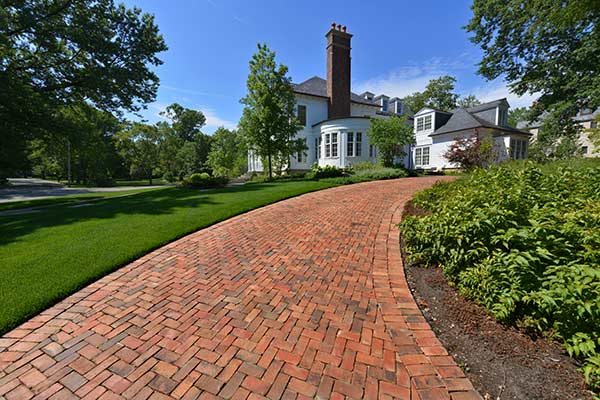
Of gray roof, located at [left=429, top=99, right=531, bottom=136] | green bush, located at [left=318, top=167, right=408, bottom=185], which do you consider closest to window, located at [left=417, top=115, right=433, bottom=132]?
gray roof, located at [left=429, top=99, right=531, bottom=136]

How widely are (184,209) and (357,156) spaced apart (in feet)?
52.9

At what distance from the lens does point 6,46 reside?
394 inches

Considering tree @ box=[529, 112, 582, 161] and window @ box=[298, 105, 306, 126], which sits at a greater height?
window @ box=[298, 105, 306, 126]

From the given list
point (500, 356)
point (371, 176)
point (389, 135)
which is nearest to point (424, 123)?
point (389, 135)

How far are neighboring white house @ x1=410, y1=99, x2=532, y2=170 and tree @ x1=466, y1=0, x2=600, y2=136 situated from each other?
2.43m

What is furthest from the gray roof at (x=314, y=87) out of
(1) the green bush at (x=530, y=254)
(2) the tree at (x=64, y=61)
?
(1) the green bush at (x=530, y=254)

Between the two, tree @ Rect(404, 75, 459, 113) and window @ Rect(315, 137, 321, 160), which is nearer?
window @ Rect(315, 137, 321, 160)

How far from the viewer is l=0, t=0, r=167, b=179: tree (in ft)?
34.7

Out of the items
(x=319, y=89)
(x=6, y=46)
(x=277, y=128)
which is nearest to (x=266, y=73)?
(x=277, y=128)

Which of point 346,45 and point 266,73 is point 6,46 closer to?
point 266,73

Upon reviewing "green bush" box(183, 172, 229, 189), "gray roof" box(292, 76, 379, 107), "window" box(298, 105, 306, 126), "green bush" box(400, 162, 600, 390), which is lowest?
"green bush" box(400, 162, 600, 390)

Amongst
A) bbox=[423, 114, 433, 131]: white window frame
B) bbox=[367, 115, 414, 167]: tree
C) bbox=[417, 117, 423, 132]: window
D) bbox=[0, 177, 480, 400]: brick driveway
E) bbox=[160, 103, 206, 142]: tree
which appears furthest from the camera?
bbox=[160, 103, 206, 142]: tree

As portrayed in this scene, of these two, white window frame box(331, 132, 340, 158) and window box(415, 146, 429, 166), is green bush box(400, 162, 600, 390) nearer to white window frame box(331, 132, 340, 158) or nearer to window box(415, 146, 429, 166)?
white window frame box(331, 132, 340, 158)

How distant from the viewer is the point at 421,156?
80.6 ft
